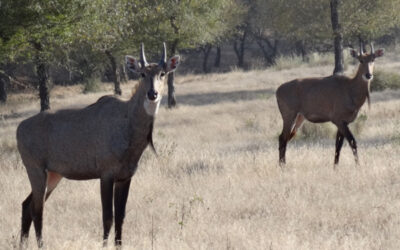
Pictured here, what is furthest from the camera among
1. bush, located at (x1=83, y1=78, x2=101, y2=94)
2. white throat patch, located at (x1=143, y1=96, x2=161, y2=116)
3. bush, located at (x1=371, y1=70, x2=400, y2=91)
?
bush, located at (x1=83, y1=78, x2=101, y2=94)

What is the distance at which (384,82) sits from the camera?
31.0 m

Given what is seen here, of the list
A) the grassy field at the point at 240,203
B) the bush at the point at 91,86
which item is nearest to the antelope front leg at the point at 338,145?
the grassy field at the point at 240,203

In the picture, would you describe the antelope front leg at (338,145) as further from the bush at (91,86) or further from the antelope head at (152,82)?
the bush at (91,86)

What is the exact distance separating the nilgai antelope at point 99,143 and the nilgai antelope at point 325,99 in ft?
20.1

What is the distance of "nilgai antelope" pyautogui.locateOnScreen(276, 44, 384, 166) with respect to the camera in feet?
41.8

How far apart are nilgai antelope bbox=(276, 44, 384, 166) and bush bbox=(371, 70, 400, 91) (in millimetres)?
18066

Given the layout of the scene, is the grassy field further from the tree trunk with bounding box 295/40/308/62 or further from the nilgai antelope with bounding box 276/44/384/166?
the tree trunk with bounding box 295/40/308/62

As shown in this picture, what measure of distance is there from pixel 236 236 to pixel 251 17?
191 ft

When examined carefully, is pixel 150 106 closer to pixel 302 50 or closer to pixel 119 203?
pixel 119 203

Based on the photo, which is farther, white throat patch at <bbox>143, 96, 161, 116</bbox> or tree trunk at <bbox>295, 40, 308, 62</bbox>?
tree trunk at <bbox>295, 40, 308, 62</bbox>

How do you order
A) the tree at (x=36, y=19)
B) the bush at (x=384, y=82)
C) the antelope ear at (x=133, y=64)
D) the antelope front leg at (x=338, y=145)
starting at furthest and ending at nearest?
the bush at (x=384, y=82) < the tree at (x=36, y=19) < the antelope front leg at (x=338, y=145) < the antelope ear at (x=133, y=64)

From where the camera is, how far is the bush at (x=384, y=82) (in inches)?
1219

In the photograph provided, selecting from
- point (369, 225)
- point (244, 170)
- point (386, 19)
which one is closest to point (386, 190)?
point (369, 225)

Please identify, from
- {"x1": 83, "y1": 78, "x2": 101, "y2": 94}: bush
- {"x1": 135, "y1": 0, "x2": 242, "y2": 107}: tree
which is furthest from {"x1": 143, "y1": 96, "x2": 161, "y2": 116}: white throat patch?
{"x1": 83, "y1": 78, "x2": 101, "y2": 94}: bush
